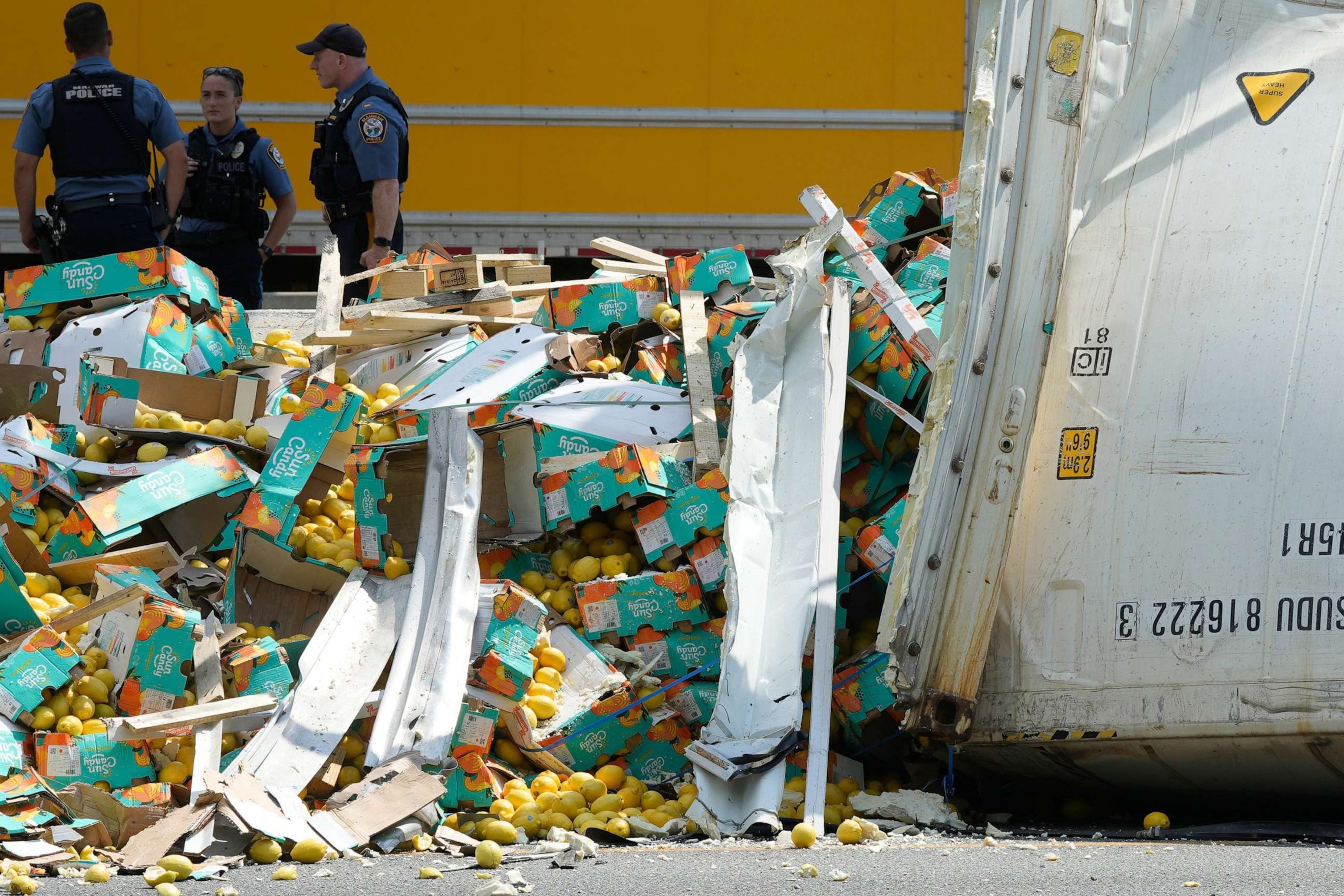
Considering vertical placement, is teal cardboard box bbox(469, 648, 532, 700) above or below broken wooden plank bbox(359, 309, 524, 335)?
below

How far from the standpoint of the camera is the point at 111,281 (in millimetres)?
7238

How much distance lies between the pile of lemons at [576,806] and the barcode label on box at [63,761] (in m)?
1.24

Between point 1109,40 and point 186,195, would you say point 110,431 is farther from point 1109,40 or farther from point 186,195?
point 1109,40

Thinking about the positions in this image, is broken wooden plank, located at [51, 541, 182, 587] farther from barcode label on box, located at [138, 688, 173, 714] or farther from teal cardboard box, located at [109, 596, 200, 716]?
barcode label on box, located at [138, 688, 173, 714]

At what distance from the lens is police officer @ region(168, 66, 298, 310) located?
27.5ft

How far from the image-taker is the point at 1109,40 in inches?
175

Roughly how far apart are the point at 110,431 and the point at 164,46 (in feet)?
13.1

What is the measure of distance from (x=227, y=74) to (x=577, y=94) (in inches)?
87.0

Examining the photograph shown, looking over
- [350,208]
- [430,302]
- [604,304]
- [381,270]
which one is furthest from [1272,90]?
[350,208]

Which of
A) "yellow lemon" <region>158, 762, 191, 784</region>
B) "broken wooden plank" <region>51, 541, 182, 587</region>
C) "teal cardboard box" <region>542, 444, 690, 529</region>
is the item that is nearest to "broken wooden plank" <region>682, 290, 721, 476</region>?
"teal cardboard box" <region>542, 444, 690, 529</region>

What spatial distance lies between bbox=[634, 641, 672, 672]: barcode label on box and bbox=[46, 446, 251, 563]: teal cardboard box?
1876mm

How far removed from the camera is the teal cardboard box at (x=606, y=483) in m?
5.72

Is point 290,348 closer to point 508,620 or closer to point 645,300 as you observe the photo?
point 645,300

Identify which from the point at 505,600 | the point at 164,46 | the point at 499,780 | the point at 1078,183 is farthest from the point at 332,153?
the point at 1078,183
